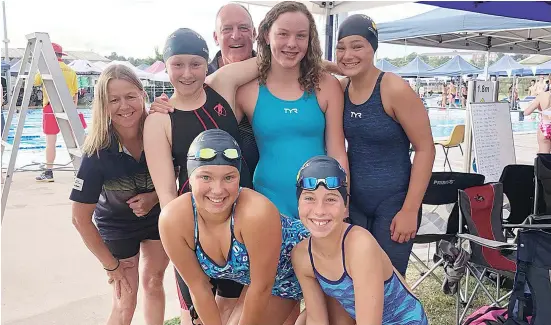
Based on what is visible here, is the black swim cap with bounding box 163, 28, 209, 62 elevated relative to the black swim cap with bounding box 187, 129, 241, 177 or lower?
elevated

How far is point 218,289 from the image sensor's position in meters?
2.41

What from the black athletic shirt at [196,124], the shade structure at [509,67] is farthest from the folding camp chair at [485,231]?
the shade structure at [509,67]

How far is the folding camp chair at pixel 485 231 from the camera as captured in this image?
11.7 feet

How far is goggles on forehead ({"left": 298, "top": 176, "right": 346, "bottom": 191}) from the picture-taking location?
1938 mm

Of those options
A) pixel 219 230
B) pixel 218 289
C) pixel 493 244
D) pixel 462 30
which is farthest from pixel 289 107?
pixel 462 30

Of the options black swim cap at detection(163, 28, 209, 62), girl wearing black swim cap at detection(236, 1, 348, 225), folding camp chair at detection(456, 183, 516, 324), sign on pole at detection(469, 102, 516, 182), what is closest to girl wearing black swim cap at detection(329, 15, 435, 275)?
girl wearing black swim cap at detection(236, 1, 348, 225)

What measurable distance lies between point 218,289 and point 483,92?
14.3 ft

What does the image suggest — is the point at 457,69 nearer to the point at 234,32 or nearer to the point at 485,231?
the point at 485,231

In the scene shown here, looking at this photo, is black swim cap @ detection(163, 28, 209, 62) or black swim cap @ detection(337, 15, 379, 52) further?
black swim cap @ detection(337, 15, 379, 52)

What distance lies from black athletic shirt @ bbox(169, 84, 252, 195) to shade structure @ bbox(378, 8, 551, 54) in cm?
603

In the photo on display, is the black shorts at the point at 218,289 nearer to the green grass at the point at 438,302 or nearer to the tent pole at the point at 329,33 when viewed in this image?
the green grass at the point at 438,302

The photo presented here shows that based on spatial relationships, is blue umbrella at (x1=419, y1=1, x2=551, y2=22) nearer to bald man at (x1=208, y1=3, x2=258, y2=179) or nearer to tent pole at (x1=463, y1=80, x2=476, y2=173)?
tent pole at (x1=463, y1=80, x2=476, y2=173)

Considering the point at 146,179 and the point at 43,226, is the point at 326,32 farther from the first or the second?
the point at 43,226

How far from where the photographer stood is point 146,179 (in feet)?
8.67
